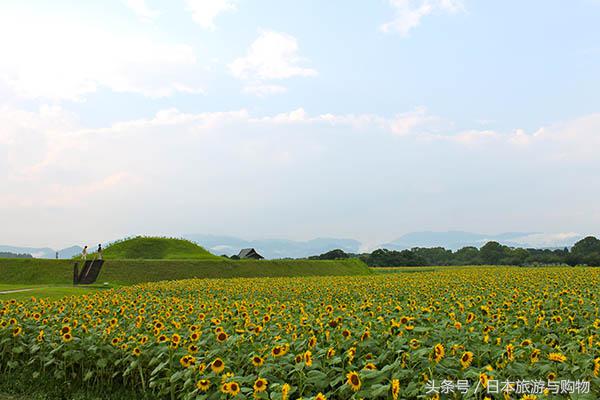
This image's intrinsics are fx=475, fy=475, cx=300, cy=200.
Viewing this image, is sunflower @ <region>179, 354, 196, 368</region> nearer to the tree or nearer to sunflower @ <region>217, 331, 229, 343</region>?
sunflower @ <region>217, 331, 229, 343</region>

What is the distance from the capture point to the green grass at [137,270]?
31.5 metres

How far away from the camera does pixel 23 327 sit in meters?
9.15

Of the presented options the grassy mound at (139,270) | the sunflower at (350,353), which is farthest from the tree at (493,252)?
the sunflower at (350,353)

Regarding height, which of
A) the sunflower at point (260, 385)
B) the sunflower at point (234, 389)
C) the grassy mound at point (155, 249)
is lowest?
the sunflower at point (234, 389)

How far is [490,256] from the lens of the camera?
72562 mm

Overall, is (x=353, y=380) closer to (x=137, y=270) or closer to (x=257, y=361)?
(x=257, y=361)

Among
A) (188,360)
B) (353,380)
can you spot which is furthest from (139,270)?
(353,380)

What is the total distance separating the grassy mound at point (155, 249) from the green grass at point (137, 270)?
25.8 feet

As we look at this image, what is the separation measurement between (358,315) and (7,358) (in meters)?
6.88

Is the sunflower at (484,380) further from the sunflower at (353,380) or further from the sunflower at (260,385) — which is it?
the sunflower at (260,385)

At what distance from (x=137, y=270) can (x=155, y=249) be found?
13.8 metres

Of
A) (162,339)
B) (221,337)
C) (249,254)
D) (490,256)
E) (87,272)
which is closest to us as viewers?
(221,337)

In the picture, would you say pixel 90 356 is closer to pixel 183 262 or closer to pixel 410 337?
pixel 410 337

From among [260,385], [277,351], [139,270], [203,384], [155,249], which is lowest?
[203,384]
